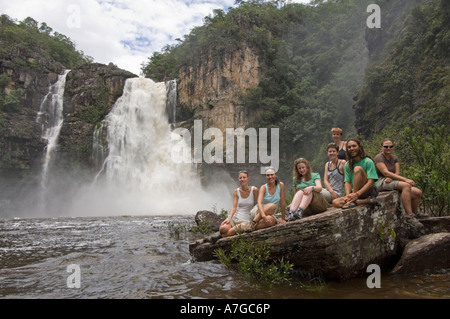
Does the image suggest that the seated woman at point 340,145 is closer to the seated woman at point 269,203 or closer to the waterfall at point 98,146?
the seated woman at point 269,203

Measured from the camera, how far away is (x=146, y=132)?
26.9m

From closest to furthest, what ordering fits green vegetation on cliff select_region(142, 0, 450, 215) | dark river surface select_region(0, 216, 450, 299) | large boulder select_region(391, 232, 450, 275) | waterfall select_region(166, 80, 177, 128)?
dark river surface select_region(0, 216, 450, 299)
large boulder select_region(391, 232, 450, 275)
green vegetation on cliff select_region(142, 0, 450, 215)
waterfall select_region(166, 80, 177, 128)

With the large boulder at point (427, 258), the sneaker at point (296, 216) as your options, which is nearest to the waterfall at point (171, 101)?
the sneaker at point (296, 216)

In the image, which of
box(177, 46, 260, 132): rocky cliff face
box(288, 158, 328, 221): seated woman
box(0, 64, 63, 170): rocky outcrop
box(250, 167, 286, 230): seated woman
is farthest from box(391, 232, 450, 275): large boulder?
box(0, 64, 63, 170): rocky outcrop

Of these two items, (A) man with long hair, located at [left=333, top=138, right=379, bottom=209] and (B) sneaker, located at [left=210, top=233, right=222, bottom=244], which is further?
(B) sneaker, located at [left=210, top=233, right=222, bottom=244]

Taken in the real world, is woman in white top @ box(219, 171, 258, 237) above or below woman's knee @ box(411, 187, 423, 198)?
below

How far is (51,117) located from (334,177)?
97.7ft

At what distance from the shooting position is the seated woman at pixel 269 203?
189 inches

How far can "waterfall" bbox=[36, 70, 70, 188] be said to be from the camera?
26766 mm

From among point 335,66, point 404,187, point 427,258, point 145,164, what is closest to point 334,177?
point 404,187

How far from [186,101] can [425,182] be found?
1025 inches

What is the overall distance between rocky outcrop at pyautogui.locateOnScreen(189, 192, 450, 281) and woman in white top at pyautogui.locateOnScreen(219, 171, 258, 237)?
782 mm

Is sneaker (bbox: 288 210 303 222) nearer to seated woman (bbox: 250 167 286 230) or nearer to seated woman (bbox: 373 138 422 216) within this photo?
seated woman (bbox: 250 167 286 230)

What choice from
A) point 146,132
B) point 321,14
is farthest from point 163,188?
point 321,14
